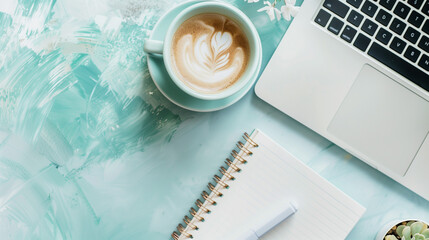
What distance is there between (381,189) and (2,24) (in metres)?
0.75

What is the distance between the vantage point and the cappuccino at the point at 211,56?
0.62 meters

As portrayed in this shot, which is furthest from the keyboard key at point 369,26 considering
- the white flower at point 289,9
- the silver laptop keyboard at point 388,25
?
the white flower at point 289,9

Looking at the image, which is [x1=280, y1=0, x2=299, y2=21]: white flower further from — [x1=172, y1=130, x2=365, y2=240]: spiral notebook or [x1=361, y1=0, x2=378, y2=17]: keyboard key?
[x1=172, y1=130, x2=365, y2=240]: spiral notebook

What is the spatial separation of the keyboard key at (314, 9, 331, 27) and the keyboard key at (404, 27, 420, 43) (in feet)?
0.42

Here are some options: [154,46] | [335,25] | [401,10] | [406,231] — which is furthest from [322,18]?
[406,231]

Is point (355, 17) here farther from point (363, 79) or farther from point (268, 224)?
point (268, 224)

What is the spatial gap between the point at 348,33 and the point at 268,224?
348 mm

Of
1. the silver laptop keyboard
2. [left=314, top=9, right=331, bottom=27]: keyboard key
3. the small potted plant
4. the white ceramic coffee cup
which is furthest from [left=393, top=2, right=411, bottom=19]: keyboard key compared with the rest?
the small potted plant

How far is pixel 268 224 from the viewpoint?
2.12 feet

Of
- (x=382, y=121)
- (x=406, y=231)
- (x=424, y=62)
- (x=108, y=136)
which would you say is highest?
(x=424, y=62)

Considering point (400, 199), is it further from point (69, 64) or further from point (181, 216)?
point (69, 64)

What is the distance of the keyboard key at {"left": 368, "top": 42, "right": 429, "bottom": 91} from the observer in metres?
0.61

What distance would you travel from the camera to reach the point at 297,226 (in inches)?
26.0

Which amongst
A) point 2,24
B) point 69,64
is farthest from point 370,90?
point 2,24
